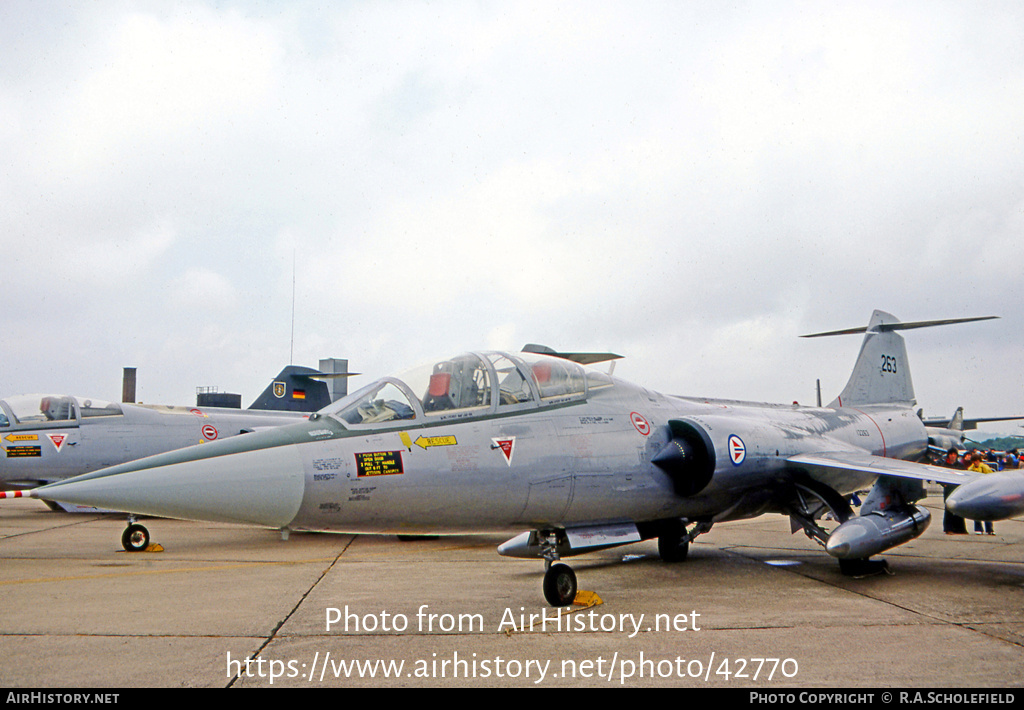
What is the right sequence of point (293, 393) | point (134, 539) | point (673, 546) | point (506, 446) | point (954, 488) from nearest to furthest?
1. point (506, 446)
2. point (673, 546)
3. point (954, 488)
4. point (134, 539)
5. point (293, 393)

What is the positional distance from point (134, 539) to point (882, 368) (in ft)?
40.8

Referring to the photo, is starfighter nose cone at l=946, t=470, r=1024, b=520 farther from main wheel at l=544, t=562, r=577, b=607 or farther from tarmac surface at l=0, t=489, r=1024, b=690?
main wheel at l=544, t=562, r=577, b=607

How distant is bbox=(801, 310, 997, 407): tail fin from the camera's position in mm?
12297

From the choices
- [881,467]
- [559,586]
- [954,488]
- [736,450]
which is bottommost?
[559,586]

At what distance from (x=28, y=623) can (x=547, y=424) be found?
14.0 feet

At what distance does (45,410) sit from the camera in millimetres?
12672

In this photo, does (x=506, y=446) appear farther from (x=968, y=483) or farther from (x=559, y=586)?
(x=968, y=483)

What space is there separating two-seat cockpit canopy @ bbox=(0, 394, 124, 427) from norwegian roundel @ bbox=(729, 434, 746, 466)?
11.6 meters

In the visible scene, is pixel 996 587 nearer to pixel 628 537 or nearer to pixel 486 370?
pixel 628 537

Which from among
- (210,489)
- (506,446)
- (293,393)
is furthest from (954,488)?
(293,393)

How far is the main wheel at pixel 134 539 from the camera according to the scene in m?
9.91

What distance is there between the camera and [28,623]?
17.6ft

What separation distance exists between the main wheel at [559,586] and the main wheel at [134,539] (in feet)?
22.8
